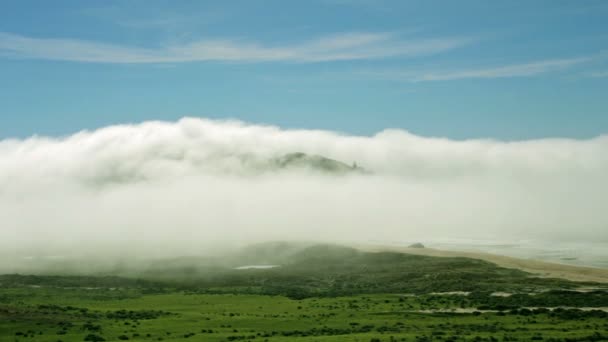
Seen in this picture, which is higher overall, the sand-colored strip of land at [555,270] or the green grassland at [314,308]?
the sand-colored strip of land at [555,270]

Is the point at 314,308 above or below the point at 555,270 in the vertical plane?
below

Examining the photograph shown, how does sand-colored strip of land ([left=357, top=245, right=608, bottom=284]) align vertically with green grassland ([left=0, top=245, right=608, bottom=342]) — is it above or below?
above

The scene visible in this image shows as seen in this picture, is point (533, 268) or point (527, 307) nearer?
point (527, 307)

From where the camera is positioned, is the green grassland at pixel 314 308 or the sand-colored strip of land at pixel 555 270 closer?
the green grassland at pixel 314 308

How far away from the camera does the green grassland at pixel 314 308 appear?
78312mm

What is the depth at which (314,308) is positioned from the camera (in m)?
109

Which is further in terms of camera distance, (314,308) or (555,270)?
(555,270)

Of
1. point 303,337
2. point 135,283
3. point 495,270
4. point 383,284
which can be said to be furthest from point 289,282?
point 303,337

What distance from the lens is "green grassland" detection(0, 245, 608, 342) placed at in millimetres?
78312

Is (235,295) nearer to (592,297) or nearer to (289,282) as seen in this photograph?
(289,282)

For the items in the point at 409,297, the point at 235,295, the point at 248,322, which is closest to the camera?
the point at 248,322

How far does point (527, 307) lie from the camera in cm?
10188

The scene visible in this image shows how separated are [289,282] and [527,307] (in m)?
80.6

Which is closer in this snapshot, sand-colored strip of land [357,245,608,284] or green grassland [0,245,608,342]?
green grassland [0,245,608,342]
